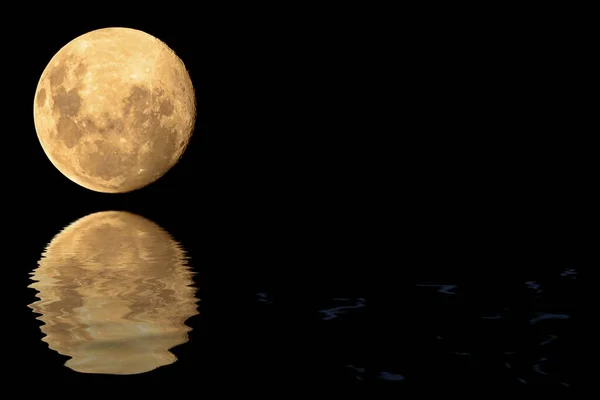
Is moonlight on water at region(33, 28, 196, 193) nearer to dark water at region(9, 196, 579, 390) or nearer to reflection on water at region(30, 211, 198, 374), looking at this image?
reflection on water at region(30, 211, 198, 374)

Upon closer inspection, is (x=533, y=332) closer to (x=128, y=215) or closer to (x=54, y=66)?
(x=128, y=215)

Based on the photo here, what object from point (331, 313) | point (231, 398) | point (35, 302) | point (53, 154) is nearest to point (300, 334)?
point (331, 313)

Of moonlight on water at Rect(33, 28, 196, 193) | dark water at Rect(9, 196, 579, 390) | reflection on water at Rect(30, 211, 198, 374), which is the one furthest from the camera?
moonlight on water at Rect(33, 28, 196, 193)

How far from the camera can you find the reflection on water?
358 inches

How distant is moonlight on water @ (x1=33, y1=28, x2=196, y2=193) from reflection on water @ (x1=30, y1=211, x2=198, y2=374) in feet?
9.11

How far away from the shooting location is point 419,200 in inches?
783

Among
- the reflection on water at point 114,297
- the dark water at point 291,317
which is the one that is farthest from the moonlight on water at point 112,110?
the dark water at point 291,317

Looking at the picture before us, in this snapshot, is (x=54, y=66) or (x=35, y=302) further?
(x=54, y=66)

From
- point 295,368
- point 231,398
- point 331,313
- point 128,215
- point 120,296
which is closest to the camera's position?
point 231,398

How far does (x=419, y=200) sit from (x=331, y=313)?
9910mm

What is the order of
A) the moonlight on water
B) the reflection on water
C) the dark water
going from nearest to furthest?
the dark water < the reflection on water < the moonlight on water

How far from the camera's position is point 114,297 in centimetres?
1128

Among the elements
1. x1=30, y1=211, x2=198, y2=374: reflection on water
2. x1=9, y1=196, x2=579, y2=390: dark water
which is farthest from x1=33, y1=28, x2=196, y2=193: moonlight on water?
x1=9, y1=196, x2=579, y2=390: dark water

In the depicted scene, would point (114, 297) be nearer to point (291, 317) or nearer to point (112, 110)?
point (291, 317)
